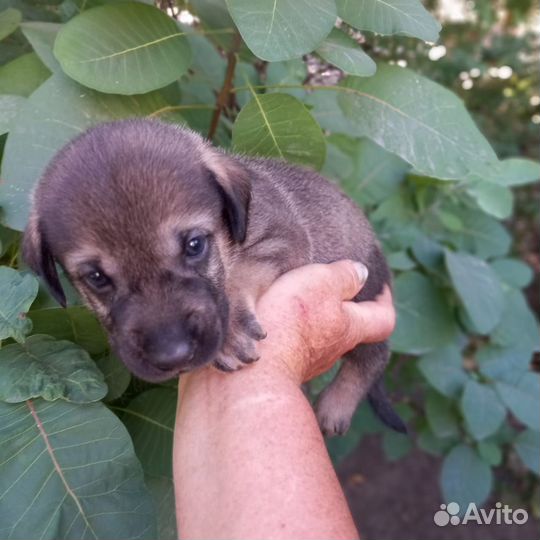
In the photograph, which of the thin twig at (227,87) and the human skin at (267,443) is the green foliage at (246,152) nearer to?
the thin twig at (227,87)

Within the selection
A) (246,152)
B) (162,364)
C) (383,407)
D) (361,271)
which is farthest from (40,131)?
(383,407)

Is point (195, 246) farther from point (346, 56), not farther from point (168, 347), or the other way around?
point (346, 56)

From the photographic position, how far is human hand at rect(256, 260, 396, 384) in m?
1.77

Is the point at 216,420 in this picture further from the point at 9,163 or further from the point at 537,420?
the point at 537,420

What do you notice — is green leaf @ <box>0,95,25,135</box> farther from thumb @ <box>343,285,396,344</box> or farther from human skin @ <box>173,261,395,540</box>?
thumb @ <box>343,285,396,344</box>

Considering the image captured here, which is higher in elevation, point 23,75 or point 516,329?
point 23,75

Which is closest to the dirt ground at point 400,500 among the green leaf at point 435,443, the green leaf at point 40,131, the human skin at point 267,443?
the green leaf at point 435,443

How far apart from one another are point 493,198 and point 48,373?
6.87 ft

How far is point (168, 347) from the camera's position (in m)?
1.45

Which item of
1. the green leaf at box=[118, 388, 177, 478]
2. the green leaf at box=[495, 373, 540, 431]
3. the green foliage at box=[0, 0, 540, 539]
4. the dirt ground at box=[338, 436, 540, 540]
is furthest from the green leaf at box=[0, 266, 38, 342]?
the dirt ground at box=[338, 436, 540, 540]

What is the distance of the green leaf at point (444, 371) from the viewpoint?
2.80 meters

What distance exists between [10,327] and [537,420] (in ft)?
6.91

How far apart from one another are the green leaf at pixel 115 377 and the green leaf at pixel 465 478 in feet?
6.03

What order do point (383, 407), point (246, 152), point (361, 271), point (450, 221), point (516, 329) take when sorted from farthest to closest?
point (450, 221) < point (516, 329) < point (383, 407) < point (361, 271) < point (246, 152)
